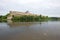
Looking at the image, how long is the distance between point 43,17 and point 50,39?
42788mm

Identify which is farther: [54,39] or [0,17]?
[0,17]

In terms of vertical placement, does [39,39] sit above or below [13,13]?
above

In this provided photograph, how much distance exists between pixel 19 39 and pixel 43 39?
1258mm

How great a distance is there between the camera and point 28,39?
6953 mm

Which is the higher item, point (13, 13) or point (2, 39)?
point (2, 39)

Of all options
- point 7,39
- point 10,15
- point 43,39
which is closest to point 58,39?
point 43,39

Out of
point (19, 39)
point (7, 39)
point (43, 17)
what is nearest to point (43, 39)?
point (19, 39)

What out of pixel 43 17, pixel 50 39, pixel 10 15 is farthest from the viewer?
pixel 10 15

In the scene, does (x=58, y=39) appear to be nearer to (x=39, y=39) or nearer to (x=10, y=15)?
(x=39, y=39)

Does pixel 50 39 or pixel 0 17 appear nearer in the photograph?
pixel 50 39

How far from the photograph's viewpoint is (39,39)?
6.89 meters

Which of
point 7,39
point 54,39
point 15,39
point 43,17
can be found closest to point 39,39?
point 54,39

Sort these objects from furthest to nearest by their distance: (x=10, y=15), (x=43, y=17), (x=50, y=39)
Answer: (x=10, y=15), (x=43, y=17), (x=50, y=39)

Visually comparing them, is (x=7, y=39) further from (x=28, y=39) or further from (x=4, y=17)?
(x=4, y=17)
